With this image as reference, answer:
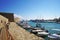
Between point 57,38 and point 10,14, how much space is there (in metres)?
11.7

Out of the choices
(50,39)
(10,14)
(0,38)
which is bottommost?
(50,39)

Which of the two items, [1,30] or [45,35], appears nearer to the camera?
[1,30]

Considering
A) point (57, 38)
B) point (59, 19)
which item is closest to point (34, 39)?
point (57, 38)

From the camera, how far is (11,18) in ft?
57.6

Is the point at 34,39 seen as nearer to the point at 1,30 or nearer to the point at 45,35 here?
the point at 1,30

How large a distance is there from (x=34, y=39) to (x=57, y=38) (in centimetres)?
1753

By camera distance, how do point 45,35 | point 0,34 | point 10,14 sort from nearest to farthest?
point 0,34 < point 10,14 < point 45,35

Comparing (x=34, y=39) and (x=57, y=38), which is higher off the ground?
(x=34, y=39)

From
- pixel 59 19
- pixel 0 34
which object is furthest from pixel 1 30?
pixel 59 19

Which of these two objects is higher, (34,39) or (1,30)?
(1,30)

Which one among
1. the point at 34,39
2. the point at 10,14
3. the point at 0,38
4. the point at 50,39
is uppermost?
the point at 10,14

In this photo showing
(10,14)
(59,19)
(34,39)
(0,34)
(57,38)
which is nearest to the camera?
(0,34)

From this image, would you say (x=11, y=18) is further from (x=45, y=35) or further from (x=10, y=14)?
(x=45, y=35)

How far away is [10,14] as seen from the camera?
1742cm
